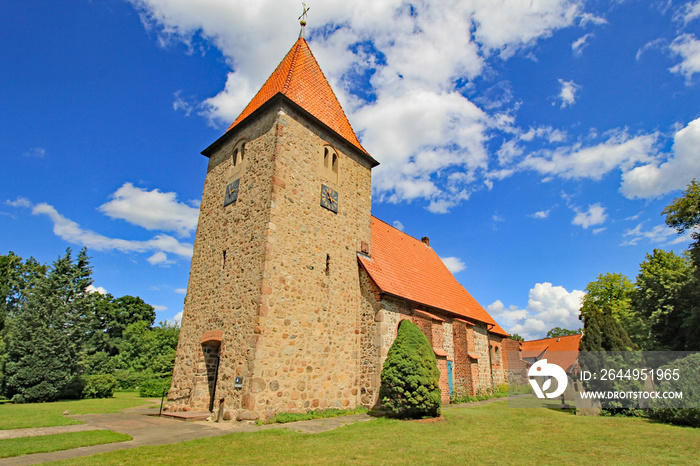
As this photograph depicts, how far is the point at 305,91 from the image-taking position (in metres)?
14.9

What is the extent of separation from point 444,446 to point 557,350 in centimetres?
4413

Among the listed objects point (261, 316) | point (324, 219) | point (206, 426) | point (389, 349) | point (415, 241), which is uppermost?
point (415, 241)

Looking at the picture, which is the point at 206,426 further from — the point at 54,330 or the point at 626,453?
the point at 54,330

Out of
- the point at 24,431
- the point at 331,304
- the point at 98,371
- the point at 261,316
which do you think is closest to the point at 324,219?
the point at 331,304

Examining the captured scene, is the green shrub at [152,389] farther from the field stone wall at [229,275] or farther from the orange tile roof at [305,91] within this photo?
the orange tile roof at [305,91]

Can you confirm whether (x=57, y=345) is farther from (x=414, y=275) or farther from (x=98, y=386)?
(x=414, y=275)

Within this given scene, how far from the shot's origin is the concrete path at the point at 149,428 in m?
6.54

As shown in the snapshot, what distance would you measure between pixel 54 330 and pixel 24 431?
13.2m

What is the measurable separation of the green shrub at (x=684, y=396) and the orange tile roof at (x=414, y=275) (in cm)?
864

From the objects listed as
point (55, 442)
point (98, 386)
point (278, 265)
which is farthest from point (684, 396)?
point (98, 386)

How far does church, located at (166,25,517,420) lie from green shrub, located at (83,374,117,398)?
10868 mm

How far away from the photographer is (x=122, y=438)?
7.89m

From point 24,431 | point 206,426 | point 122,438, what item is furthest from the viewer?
point 206,426

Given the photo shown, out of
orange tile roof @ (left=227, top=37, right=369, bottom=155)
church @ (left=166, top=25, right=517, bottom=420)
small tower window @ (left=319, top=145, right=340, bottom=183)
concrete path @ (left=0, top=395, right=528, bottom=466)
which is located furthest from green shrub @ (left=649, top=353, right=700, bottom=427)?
orange tile roof @ (left=227, top=37, right=369, bottom=155)
